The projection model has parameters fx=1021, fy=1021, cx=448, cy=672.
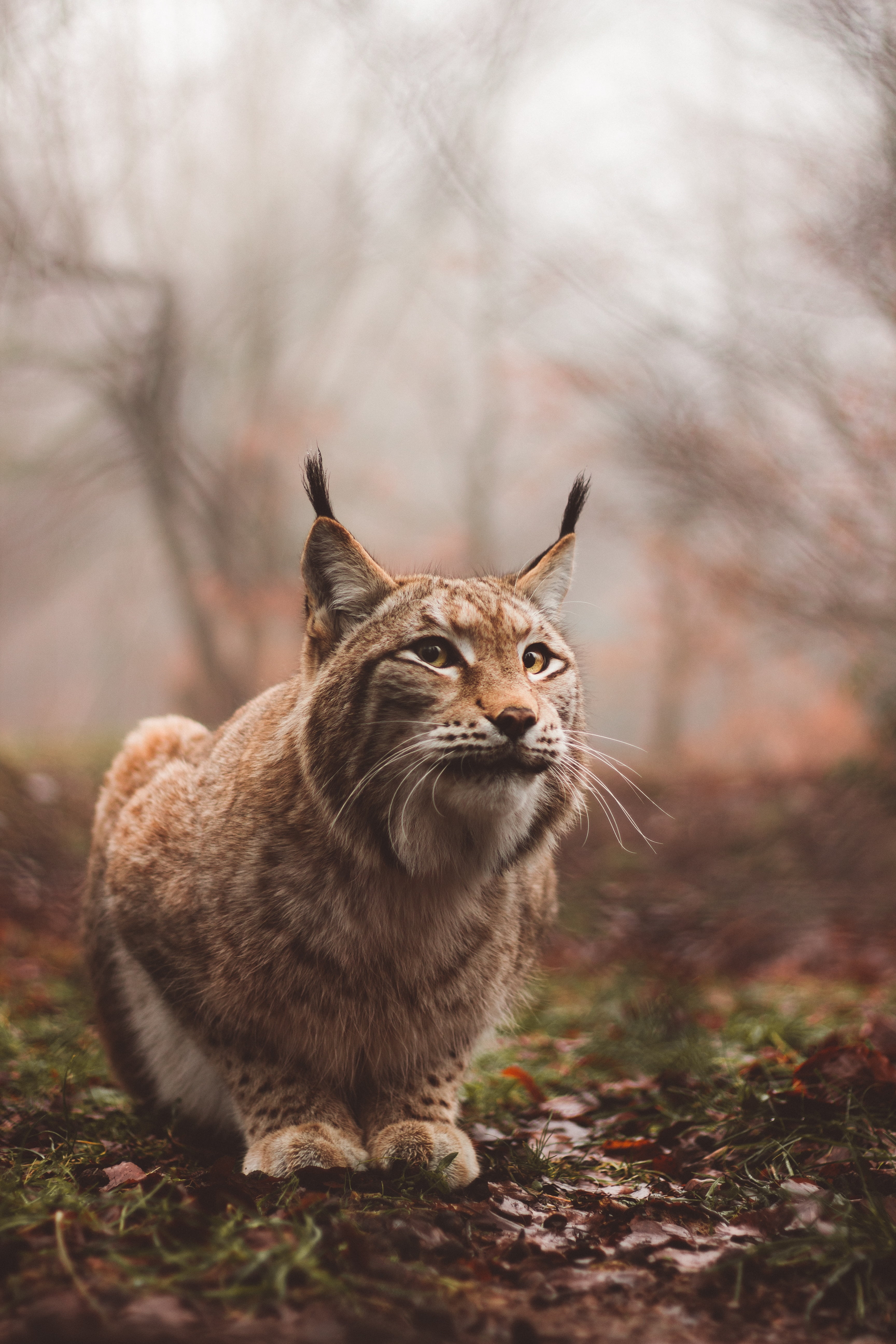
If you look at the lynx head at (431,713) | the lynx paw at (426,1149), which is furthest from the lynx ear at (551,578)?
the lynx paw at (426,1149)

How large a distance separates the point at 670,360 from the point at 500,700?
6440mm

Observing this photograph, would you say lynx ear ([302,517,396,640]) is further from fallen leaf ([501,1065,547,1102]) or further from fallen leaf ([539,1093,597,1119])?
fallen leaf ([501,1065,547,1102])

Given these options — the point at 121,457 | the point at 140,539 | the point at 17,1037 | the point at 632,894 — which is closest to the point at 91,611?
the point at 140,539

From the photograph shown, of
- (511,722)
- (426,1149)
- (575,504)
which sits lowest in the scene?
(426,1149)

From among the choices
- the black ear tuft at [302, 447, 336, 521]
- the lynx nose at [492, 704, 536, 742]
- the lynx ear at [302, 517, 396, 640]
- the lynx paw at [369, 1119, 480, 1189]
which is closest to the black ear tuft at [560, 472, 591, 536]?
the lynx ear at [302, 517, 396, 640]

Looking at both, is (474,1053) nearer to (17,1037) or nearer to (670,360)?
(17,1037)

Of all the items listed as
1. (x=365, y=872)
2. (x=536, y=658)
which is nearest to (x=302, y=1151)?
(x=365, y=872)

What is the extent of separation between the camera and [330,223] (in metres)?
13.6

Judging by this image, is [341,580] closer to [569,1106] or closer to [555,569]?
[555,569]

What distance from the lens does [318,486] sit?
2.99m

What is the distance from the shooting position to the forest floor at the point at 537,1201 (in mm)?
1915

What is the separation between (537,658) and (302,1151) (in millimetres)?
1557

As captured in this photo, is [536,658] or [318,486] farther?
[536,658]

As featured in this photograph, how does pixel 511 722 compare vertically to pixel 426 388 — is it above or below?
→ below
